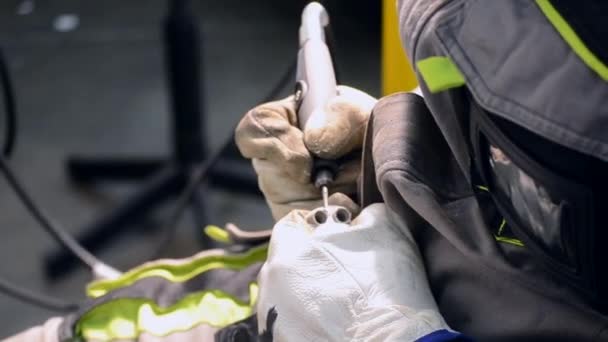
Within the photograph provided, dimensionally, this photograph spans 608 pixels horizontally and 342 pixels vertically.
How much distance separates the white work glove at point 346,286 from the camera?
0.52 m

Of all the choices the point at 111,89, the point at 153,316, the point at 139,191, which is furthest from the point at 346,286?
the point at 111,89

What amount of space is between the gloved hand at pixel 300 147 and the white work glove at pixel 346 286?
0.21 feet

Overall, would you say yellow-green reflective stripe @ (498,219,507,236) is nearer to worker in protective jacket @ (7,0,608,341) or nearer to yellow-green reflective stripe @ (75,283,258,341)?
worker in protective jacket @ (7,0,608,341)

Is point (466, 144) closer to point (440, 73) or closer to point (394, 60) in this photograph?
point (440, 73)

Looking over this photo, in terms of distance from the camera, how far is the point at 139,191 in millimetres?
1701

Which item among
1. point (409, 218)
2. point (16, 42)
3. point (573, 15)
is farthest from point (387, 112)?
point (16, 42)

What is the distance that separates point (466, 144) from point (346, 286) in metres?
0.11

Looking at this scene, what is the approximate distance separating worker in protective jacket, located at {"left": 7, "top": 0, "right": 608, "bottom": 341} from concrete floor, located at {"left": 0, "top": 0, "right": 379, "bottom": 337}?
0.97 m

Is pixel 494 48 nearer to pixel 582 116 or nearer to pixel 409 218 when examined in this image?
pixel 582 116

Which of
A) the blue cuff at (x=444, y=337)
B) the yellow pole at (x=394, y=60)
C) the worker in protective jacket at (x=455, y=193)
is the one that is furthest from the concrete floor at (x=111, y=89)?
the blue cuff at (x=444, y=337)

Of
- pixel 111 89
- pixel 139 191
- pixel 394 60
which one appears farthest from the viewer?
pixel 111 89

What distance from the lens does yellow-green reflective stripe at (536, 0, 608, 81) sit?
0.41 m

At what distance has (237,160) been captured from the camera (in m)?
1.80

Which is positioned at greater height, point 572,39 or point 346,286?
point 572,39
